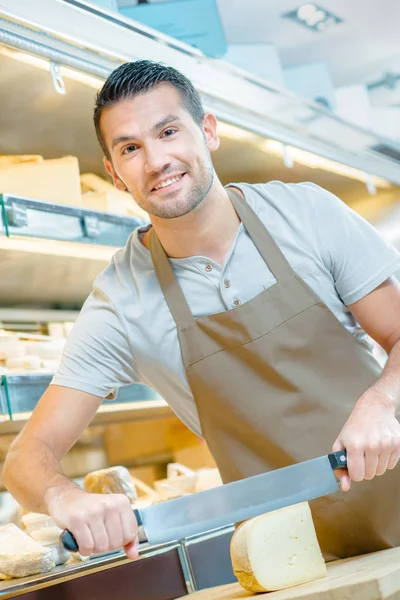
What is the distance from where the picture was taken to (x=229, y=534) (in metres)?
2.00

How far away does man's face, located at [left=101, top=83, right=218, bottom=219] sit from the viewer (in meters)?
1.62

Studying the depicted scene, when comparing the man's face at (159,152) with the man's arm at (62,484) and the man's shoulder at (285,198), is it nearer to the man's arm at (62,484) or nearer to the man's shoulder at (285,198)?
the man's shoulder at (285,198)

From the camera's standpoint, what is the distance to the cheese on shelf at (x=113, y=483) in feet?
7.27

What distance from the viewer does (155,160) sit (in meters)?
1.61

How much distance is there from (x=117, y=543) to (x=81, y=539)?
58 millimetres

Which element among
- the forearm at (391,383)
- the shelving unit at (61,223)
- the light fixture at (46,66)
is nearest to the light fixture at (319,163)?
the shelving unit at (61,223)

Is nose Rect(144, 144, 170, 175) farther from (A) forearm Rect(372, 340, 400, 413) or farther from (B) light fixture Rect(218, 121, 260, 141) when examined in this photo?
(B) light fixture Rect(218, 121, 260, 141)

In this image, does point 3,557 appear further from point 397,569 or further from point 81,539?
point 397,569

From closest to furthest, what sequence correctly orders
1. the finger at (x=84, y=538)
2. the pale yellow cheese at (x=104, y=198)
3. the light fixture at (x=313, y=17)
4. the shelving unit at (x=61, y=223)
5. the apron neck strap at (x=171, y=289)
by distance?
the finger at (x=84, y=538), the apron neck strap at (x=171, y=289), the shelving unit at (x=61, y=223), the pale yellow cheese at (x=104, y=198), the light fixture at (x=313, y=17)

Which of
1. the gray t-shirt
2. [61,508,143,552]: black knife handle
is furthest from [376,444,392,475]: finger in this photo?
[61,508,143,552]: black knife handle

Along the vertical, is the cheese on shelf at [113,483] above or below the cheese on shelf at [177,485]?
above

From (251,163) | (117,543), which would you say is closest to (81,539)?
(117,543)

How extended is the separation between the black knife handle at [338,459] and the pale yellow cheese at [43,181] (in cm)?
119

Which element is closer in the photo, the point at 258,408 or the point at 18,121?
the point at 258,408
